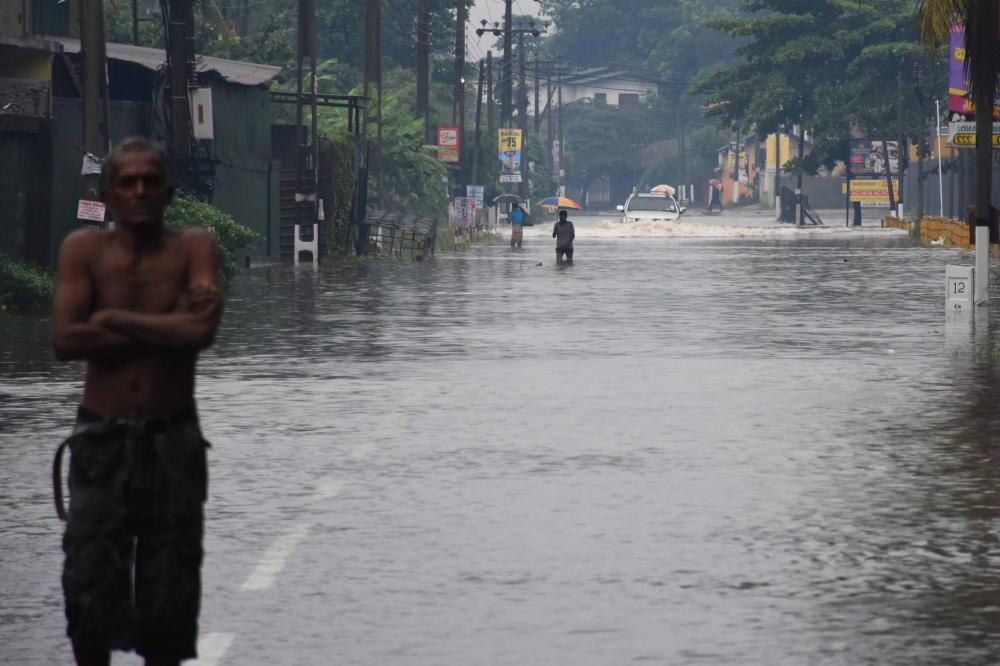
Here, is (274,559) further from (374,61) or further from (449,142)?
(449,142)

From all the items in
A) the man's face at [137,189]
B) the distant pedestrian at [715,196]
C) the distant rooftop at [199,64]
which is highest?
the distant rooftop at [199,64]

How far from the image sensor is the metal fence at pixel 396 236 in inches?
2055

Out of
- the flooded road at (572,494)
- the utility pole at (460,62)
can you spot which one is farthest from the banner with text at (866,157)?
the flooded road at (572,494)

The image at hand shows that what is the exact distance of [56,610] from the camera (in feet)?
27.4

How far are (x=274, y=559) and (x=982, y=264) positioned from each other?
66.0 feet

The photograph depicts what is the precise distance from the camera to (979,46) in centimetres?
2748

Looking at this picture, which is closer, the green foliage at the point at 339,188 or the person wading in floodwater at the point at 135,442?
the person wading in floodwater at the point at 135,442

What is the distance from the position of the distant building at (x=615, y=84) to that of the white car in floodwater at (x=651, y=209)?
10926cm

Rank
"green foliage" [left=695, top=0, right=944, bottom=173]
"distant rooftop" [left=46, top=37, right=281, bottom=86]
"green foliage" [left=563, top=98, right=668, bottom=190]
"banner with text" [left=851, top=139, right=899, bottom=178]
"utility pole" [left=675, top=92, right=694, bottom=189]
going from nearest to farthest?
"distant rooftop" [left=46, top=37, right=281, bottom=86] < "green foliage" [left=695, top=0, right=944, bottom=173] < "banner with text" [left=851, top=139, right=899, bottom=178] < "utility pole" [left=675, top=92, right=694, bottom=189] < "green foliage" [left=563, top=98, right=668, bottom=190]

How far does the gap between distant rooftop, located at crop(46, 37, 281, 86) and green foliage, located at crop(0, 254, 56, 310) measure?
41.1 feet

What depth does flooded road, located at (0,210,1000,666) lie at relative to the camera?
7941 mm

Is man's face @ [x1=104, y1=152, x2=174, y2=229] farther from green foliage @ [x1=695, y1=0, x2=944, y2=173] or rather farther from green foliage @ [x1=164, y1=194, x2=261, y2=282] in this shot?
green foliage @ [x1=695, y1=0, x2=944, y2=173]

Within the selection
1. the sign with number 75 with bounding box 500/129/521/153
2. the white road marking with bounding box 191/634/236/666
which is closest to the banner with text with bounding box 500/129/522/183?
the sign with number 75 with bounding box 500/129/521/153

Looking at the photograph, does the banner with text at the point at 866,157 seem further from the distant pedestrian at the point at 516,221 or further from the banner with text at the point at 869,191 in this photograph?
the distant pedestrian at the point at 516,221
